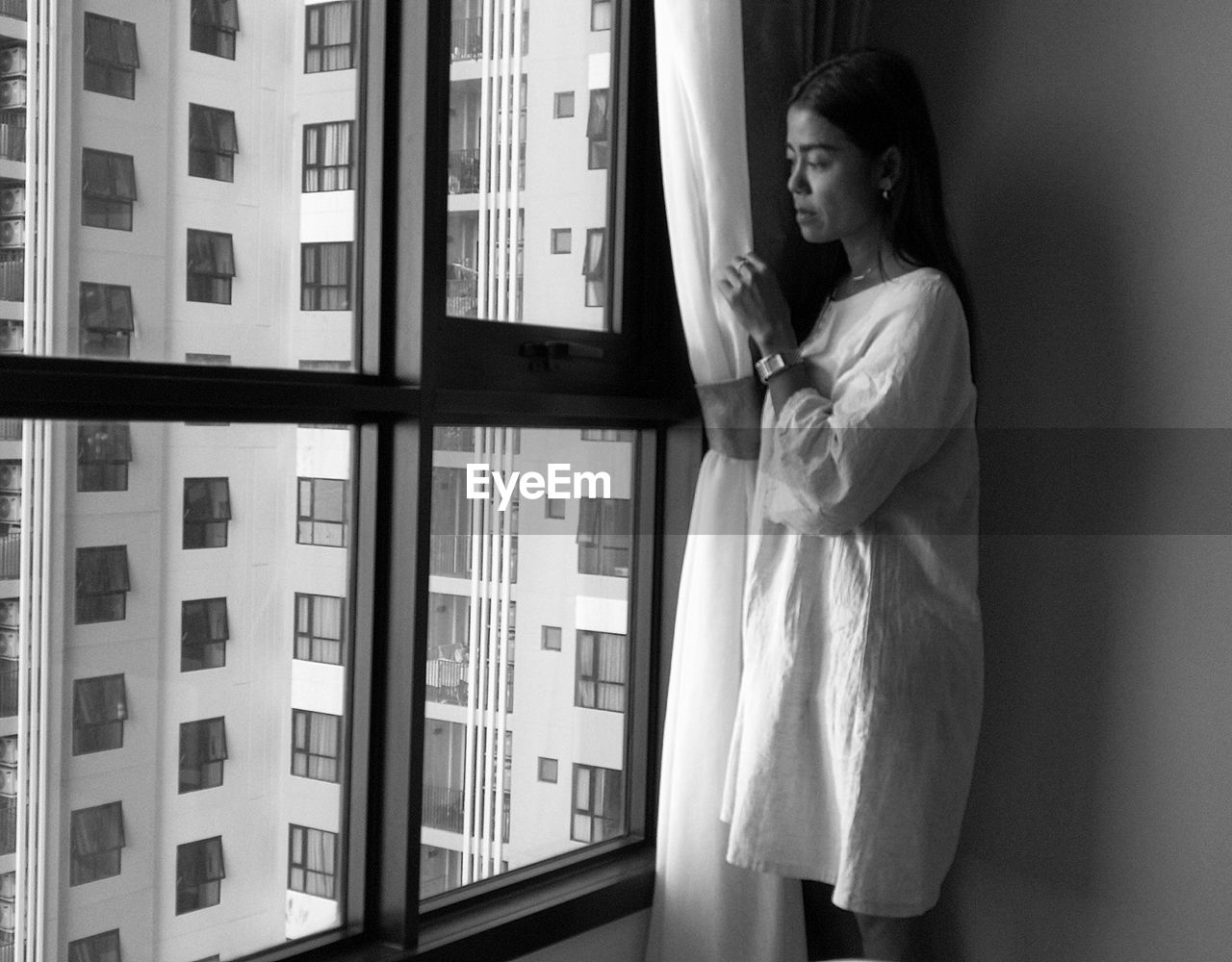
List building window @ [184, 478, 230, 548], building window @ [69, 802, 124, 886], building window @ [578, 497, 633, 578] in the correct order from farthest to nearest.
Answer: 1. building window @ [578, 497, 633, 578]
2. building window @ [184, 478, 230, 548]
3. building window @ [69, 802, 124, 886]

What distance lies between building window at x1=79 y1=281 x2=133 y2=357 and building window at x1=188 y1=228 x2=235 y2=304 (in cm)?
9

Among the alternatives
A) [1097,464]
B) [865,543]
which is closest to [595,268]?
[865,543]

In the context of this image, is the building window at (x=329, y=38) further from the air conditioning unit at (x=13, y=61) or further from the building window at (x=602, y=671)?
the building window at (x=602, y=671)

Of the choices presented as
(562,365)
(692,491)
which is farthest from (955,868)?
(562,365)

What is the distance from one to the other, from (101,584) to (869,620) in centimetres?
101

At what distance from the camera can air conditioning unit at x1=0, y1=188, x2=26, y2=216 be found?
1359 millimetres

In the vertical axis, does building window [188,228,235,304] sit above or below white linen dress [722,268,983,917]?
above

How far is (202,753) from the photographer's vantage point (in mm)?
1588

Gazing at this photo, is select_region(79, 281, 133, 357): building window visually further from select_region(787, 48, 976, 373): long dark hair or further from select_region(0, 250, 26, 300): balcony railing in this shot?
select_region(787, 48, 976, 373): long dark hair

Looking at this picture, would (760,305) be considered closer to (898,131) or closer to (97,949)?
(898,131)

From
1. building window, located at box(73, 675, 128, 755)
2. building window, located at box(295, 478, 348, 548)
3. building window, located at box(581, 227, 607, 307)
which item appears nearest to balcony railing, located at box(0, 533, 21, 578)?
building window, located at box(73, 675, 128, 755)

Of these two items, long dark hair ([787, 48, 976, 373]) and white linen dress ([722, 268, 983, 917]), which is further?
long dark hair ([787, 48, 976, 373])

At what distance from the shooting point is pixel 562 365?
207 centimetres

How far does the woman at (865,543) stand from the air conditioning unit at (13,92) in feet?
3.24
